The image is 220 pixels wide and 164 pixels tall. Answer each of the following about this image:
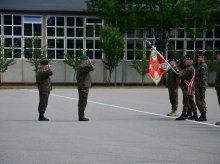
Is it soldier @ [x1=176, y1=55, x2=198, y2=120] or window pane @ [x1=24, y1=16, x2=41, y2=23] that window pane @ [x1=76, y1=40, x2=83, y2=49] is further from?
soldier @ [x1=176, y1=55, x2=198, y2=120]

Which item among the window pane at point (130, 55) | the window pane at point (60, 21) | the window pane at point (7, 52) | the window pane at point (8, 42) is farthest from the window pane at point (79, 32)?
the window pane at point (7, 52)

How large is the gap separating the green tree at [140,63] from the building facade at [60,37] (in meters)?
1.08

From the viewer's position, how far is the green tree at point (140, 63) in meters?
56.7

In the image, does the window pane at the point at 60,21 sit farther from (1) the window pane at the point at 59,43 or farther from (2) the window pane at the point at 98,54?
(2) the window pane at the point at 98,54

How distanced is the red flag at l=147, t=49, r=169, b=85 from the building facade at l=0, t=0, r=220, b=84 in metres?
36.5

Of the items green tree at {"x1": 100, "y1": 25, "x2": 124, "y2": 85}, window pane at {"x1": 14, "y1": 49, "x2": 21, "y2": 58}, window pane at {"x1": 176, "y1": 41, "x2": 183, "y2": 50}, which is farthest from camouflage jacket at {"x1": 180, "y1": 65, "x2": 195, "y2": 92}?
window pane at {"x1": 176, "y1": 41, "x2": 183, "y2": 50}

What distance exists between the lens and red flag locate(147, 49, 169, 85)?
19.7 metres

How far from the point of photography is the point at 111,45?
182ft

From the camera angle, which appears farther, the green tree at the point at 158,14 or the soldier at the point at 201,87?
the green tree at the point at 158,14

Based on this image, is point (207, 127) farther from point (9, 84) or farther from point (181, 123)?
point (9, 84)

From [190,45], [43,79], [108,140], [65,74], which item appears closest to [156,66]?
[43,79]

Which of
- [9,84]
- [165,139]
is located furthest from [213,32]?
[165,139]

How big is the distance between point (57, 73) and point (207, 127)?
43022mm

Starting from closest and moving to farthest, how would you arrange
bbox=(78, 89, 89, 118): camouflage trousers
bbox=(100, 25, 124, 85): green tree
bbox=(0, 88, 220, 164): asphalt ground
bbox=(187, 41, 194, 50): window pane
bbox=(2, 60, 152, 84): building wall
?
1. bbox=(0, 88, 220, 164): asphalt ground
2. bbox=(78, 89, 89, 118): camouflage trousers
3. bbox=(100, 25, 124, 85): green tree
4. bbox=(2, 60, 152, 84): building wall
5. bbox=(187, 41, 194, 50): window pane
